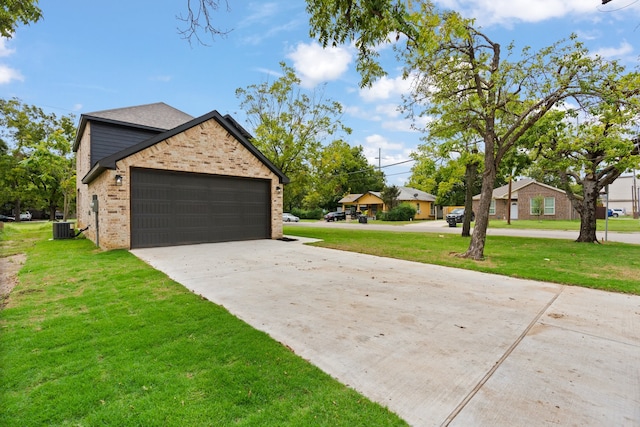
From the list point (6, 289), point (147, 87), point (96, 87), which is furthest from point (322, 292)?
point (96, 87)

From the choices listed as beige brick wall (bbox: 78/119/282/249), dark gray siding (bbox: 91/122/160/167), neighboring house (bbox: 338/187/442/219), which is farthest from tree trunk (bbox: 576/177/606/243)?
neighboring house (bbox: 338/187/442/219)

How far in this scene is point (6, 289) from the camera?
5363mm

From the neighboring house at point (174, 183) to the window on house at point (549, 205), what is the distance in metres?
31.5

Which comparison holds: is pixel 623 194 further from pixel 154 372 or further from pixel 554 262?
pixel 154 372

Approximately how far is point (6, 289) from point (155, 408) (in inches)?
210

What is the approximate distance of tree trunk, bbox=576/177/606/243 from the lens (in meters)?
13.1

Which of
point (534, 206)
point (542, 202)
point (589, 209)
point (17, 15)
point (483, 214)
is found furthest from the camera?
point (534, 206)

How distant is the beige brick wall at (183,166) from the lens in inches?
386

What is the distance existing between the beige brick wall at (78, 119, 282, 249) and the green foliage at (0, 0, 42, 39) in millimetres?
4090

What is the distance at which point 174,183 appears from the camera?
11180 millimetres

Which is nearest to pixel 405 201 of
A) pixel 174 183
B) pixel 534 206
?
pixel 534 206

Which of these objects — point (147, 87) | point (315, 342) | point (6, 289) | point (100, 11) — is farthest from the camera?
point (147, 87)

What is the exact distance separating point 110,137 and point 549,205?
3851 cm

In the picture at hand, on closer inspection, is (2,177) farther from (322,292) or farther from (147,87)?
(322,292)
